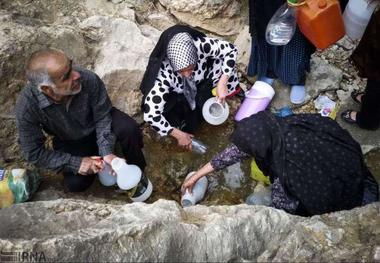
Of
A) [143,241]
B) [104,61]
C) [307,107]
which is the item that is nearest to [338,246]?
[143,241]

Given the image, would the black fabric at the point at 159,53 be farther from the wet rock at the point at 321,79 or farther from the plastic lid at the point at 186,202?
the wet rock at the point at 321,79

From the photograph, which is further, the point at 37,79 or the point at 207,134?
the point at 207,134

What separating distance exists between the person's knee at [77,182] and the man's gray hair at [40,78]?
937mm

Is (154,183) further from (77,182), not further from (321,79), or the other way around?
(321,79)

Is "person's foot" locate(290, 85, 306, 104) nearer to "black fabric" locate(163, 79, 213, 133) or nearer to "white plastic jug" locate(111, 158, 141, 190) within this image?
"black fabric" locate(163, 79, 213, 133)

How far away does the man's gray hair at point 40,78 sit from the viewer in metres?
2.97

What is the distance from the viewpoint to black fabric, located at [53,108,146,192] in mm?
3639

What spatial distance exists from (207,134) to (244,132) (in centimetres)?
152

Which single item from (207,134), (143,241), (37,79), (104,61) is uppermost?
(37,79)

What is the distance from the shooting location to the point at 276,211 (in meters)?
2.80

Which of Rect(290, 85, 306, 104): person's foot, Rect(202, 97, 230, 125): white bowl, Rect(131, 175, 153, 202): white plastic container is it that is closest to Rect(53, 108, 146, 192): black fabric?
Rect(131, 175, 153, 202): white plastic container

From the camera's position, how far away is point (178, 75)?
Answer: 13.0 ft

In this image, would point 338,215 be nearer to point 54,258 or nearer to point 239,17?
point 54,258

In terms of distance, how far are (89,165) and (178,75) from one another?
109 cm
